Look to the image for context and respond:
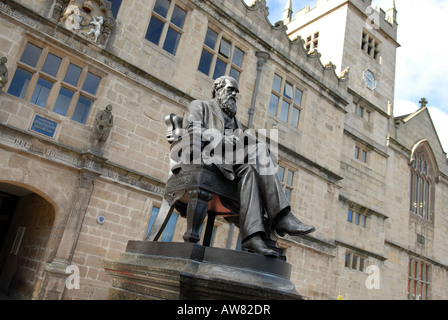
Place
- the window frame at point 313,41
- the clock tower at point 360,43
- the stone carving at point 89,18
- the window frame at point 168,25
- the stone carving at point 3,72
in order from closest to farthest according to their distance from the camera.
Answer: the stone carving at point 3,72
the stone carving at point 89,18
the window frame at point 168,25
the clock tower at point 360,43
the window frame at point 313,41

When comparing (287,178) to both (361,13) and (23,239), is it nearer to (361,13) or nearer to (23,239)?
(23,239)

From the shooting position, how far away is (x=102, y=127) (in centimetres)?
725

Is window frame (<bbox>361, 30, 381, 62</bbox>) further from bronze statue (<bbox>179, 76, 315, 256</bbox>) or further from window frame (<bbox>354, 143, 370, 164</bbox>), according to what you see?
bronze statue (<bbox>179, 76, 315, 256</bbox>)

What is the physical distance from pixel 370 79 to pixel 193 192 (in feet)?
51.5

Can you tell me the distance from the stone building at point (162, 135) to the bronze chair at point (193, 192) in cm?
401

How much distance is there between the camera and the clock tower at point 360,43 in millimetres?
15609

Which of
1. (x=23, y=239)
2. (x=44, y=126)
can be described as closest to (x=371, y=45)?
(x=44, y=126)

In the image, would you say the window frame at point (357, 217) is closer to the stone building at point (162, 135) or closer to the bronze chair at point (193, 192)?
the stone building at point (162, 135)

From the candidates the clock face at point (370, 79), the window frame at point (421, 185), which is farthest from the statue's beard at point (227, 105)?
the window frame at point (421, 185)

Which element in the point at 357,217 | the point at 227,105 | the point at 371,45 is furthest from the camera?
the point at 371,45
